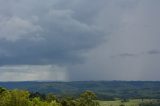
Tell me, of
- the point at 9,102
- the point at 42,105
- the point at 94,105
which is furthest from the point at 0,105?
the point at 94,105

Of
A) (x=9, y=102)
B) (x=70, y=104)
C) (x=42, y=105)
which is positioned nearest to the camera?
(x=9, y=102)

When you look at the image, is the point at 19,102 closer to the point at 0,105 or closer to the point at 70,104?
the point at 0,105

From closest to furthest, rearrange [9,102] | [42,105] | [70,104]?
[9,102]
[42,105]
[70,104]

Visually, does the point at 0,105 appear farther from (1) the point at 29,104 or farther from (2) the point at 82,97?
(2) the point at 82,97

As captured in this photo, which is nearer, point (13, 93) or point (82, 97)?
point (13, 93)

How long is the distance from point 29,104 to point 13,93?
821 cm

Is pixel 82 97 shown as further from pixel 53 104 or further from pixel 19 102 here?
pixel 19 102

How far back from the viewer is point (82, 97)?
18725 centimetres

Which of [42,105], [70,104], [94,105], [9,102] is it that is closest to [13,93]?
[9,102]

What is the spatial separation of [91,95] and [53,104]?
33926mm

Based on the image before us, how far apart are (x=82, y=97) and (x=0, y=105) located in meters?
54.3

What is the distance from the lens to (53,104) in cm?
15875

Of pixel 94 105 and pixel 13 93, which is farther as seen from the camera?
pixel 94 105

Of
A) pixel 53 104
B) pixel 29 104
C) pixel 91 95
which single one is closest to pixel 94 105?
pixel 91 95
